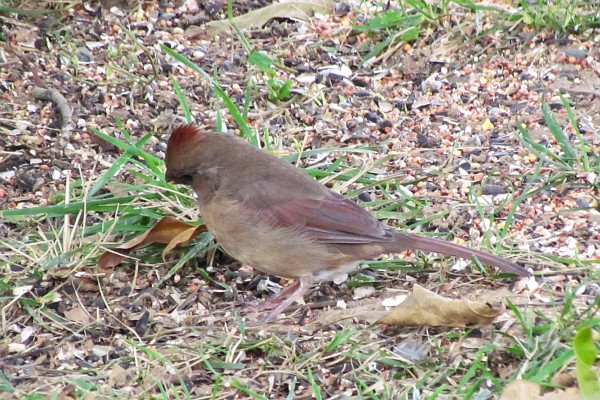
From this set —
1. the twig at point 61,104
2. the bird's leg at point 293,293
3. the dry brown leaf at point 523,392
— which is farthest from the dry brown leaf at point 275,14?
the dry brown leaf at point 523,392

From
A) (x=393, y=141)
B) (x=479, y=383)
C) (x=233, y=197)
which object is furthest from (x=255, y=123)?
(x=479, y=383)

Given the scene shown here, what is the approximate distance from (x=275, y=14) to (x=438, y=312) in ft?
11.0

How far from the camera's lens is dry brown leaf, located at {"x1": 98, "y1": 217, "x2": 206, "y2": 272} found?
4957 millimetres

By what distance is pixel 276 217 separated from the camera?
4922 mm

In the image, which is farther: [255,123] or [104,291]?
[255,123]

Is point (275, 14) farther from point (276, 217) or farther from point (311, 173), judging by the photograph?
point (276, 217)

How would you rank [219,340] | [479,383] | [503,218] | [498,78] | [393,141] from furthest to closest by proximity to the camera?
[498,78], [393,141], [503,218], [219,340], [479,383]

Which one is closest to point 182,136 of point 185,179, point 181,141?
point 181,141

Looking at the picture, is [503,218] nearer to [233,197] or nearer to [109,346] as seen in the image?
[233,197]

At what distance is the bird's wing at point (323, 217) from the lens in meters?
4.89

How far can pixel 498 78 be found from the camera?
6.38m

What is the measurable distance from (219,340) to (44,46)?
304 centimetres

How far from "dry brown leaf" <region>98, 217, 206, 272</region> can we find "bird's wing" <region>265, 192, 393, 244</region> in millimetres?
417

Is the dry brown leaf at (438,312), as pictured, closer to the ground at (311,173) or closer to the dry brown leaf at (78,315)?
the ground at (311,173)
